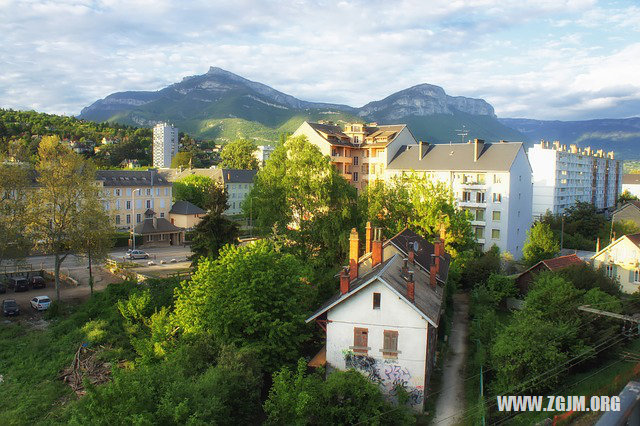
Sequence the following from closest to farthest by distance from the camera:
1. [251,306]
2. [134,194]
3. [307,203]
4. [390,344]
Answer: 1. [390,344]
2. [251,306]
3. [307,203]
4. [134,194]

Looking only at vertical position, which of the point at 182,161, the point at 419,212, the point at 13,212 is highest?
the point at 182,161

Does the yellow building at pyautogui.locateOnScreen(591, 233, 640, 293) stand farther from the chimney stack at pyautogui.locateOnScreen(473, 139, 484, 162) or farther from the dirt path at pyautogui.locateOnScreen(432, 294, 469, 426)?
the chimney stack at pyautogui.locateOnScreen(473, 139, 484, 162)

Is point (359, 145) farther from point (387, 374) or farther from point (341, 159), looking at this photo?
point (387, 374)

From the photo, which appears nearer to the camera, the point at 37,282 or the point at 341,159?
the point at 37,282

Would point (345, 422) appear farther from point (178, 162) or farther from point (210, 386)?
point (178, 162)

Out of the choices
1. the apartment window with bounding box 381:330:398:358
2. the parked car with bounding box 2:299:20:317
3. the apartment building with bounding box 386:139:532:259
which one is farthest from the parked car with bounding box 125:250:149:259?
the apartment window with bounding box 381:330:398:358

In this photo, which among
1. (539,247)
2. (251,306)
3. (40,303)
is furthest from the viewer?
(539,247)

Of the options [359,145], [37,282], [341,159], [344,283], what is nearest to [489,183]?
[359,145]

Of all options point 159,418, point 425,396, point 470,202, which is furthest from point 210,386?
point 470,202
